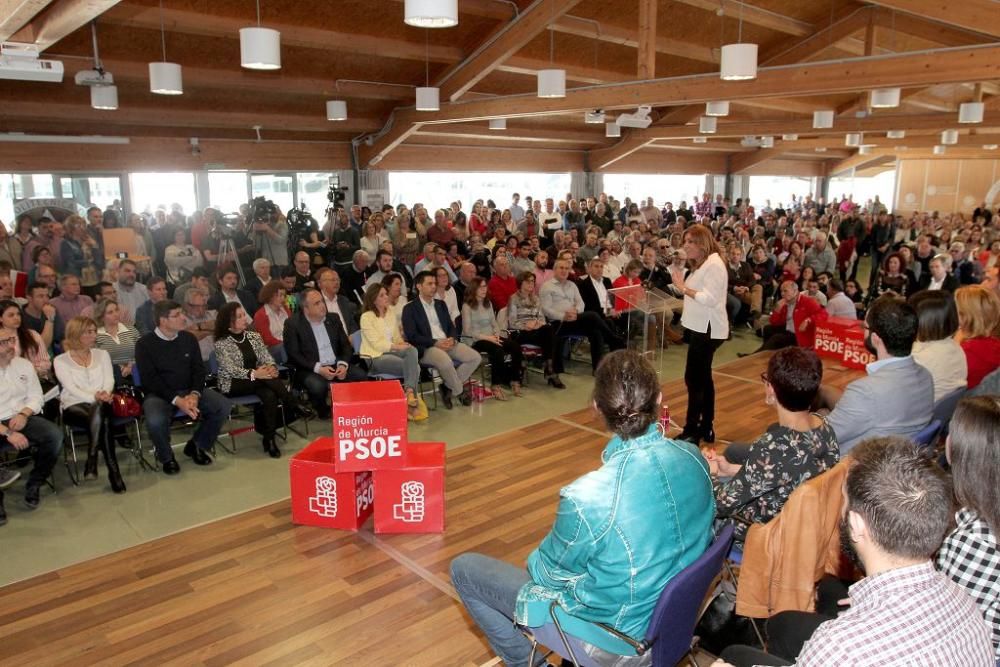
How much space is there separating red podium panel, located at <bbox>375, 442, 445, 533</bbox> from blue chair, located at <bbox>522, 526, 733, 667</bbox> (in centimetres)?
180

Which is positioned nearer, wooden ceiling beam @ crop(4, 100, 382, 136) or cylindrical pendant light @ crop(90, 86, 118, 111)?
cylindrical pendant light @ crop(90, 86, 118, 111)

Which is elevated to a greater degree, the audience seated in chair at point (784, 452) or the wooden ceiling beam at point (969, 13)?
the wooden ceiling beam at point (969, 13)

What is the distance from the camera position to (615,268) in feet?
29.6

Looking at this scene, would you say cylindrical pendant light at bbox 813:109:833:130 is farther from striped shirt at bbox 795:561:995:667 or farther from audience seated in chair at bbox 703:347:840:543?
striped shirt at bbox 795:561:995:667

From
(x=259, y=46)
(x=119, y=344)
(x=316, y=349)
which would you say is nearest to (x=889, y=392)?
(x=316, y=349)

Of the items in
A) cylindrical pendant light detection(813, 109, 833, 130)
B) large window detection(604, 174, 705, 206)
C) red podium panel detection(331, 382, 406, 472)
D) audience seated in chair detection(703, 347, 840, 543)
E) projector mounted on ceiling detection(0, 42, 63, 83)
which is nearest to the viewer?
audience seated in chair detection(703, 347, 840, 543)

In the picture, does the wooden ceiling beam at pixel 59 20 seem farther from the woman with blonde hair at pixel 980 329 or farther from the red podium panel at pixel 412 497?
the woman with blonde hair at pixel 980 329

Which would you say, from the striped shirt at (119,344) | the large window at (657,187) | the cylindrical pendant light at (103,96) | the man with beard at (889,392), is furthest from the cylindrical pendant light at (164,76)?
the large window at (657,187)

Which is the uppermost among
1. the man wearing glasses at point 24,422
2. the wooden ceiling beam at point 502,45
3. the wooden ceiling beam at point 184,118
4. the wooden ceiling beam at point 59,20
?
the wooden ceiling beam at point 502,45

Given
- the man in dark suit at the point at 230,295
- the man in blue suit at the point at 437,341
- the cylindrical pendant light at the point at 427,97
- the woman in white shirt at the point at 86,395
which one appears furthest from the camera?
the cylindrical pendant light at the point at 427,97

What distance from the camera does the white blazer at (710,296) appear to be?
478 centimetres

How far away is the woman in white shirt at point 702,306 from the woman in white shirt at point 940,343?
1.25m

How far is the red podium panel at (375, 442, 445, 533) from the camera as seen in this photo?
3969 mm

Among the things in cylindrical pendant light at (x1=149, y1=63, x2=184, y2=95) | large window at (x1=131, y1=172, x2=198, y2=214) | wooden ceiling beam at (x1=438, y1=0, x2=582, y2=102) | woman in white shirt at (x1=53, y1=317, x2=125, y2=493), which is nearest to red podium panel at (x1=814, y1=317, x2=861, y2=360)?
wooden ceiling beam at (x1=438, y1=0, x2=582, y2=102)
